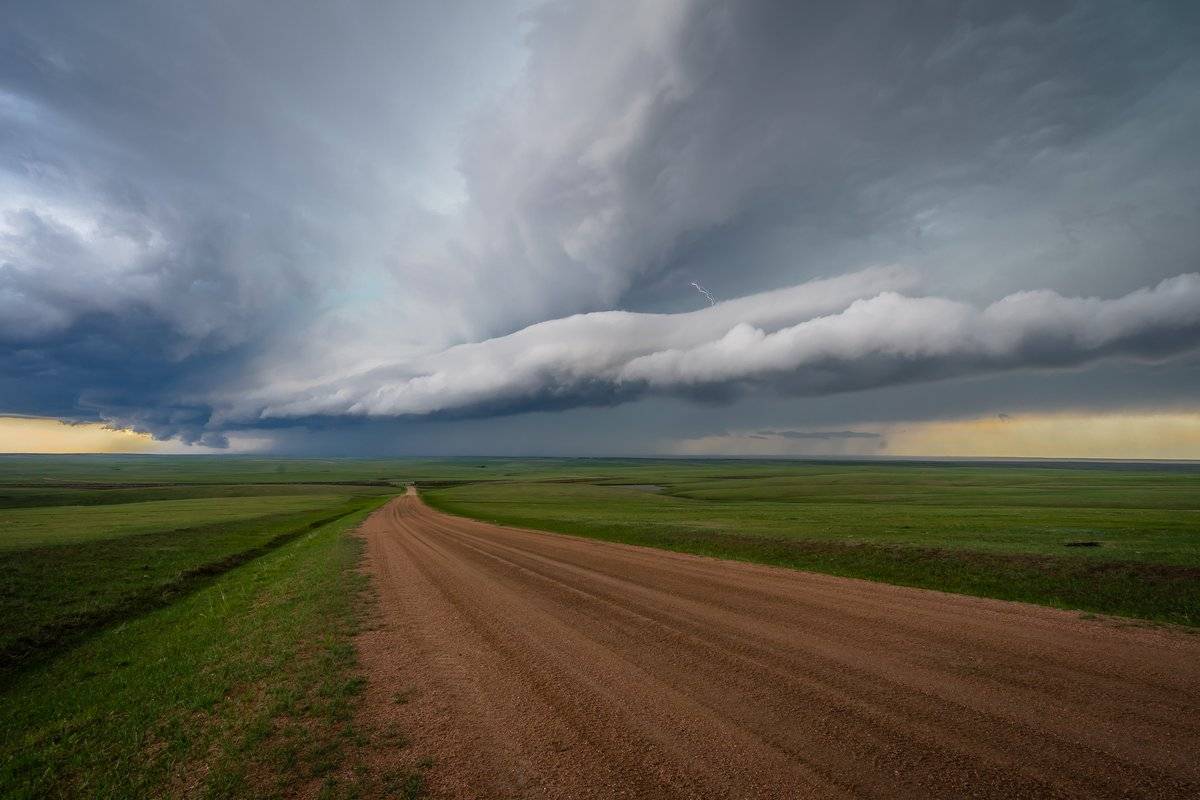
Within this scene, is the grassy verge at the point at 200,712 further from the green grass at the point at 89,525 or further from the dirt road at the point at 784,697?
the green grass at the point at 89,525

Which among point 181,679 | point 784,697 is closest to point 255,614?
point 181,679

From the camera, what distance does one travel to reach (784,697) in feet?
30.5

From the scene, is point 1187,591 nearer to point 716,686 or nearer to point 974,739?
point 974,739

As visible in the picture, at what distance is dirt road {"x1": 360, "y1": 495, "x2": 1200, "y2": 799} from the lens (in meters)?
6.85

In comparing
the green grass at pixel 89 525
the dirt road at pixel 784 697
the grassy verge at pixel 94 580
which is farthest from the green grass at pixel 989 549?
the green grass at pixel 89 525

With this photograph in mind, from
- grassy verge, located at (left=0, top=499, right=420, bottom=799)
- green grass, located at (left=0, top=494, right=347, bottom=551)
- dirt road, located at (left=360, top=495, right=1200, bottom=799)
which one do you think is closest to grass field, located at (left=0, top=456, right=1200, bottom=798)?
grassy verge, located at (left=0, top=499, right=420, bottom=799)

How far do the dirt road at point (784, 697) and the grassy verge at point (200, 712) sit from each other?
3.47 ft

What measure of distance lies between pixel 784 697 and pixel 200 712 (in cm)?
1122

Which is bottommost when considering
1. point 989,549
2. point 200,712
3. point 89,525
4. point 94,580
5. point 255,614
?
point 989,549

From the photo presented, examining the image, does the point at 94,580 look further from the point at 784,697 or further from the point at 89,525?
the point at 784,697

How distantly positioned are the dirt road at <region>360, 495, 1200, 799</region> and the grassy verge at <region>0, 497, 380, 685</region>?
12333 mm

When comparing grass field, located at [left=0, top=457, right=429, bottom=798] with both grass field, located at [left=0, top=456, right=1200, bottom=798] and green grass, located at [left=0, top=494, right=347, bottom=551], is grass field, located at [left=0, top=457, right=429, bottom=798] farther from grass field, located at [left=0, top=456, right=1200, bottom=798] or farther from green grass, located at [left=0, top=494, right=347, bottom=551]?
green grass, located at [left=0, top=494, right=347, bottom=551]

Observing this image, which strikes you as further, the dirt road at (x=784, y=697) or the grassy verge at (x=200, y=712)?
the grassy verge at (x=200, y=712)

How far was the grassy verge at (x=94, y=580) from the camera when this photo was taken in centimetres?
1788
